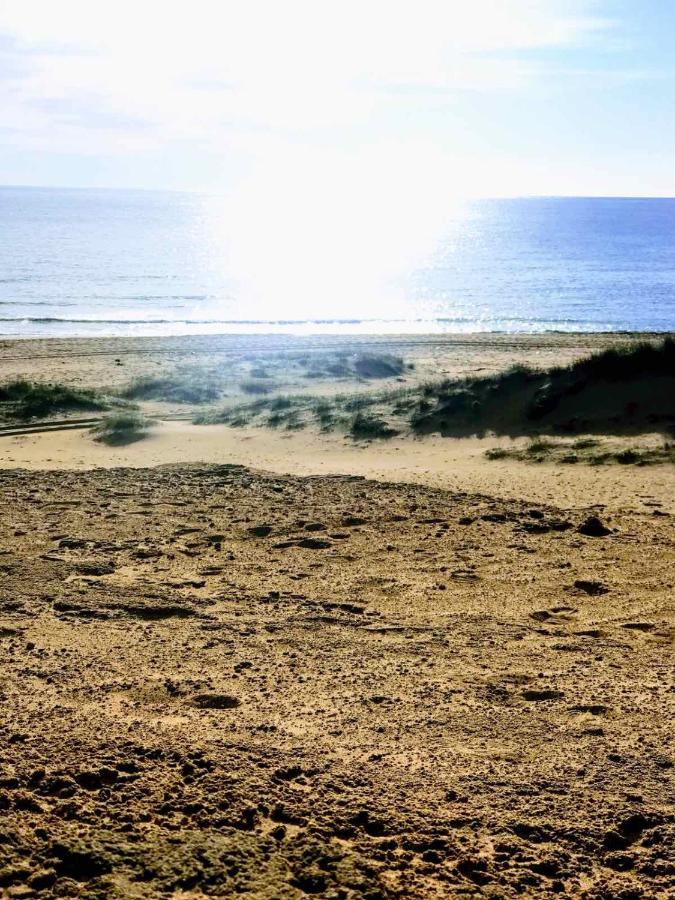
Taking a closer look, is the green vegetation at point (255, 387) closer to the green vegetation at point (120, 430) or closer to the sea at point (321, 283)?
the green vegetation at point (120, 430)

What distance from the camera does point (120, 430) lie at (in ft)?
48.3

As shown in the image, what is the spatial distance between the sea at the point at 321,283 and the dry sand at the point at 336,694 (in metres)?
30.4

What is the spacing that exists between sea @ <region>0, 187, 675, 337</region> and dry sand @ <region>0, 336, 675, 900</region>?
30.4 metres

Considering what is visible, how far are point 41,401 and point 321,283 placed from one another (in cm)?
4843

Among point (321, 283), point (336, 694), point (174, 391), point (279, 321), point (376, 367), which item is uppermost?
point (321, 283)

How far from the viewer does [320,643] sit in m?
6.05

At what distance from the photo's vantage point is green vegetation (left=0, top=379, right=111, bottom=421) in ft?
54.4

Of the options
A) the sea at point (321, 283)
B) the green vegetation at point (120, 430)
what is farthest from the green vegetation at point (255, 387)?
the sea at point (321, 283)

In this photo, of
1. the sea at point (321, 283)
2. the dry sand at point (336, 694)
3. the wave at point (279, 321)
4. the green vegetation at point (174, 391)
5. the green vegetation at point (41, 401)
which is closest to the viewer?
the dry sand at point (336, 694)

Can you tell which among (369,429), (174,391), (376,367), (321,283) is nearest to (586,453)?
(369,429)

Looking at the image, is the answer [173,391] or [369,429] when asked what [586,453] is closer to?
[369,429]

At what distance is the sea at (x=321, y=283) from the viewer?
43.3 metres

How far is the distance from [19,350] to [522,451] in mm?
21650

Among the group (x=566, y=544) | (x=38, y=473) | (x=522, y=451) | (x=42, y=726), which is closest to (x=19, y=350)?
(x=38, y=473)
